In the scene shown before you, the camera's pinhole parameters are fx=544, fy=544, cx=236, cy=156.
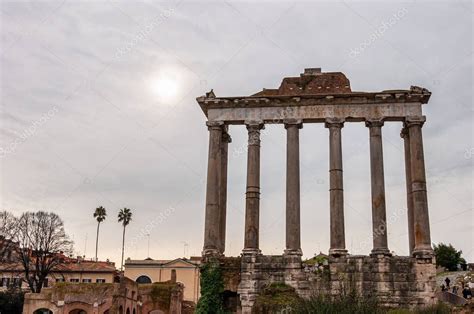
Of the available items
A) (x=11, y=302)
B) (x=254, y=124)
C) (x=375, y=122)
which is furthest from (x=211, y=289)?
(x=11, y=302)

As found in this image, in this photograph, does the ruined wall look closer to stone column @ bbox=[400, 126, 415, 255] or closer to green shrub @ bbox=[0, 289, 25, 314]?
stone column @ bbox=[400, 126, 415, 255]

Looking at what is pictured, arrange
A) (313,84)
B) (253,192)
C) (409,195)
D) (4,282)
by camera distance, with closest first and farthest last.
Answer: (253,192), (409,195), (313,84), (4,282)

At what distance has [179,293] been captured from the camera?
48625 millimetres

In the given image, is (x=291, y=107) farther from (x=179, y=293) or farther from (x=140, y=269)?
(x=140, y=269)

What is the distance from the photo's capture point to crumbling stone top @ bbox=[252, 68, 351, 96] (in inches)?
1102

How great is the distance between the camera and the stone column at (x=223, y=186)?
28078 mm

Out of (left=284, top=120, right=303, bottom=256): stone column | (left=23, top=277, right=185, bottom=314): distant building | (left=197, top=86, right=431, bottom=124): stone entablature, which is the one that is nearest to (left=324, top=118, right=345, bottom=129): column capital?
(left=197, top=86, right=431, bottom=124): stone entablature

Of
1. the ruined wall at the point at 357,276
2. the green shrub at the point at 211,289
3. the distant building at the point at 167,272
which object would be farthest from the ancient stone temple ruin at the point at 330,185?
the distant building at the point at 167,272

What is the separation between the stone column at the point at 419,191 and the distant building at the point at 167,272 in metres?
43.4

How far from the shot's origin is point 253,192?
26.9 meters

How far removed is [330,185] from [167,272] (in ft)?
144

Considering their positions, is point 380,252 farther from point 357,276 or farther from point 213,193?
point 213,193

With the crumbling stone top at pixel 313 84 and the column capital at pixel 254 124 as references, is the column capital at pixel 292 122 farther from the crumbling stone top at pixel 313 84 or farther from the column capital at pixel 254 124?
the crumbling stone top at pixel 313 84

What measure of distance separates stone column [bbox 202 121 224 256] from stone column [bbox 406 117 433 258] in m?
9.44
